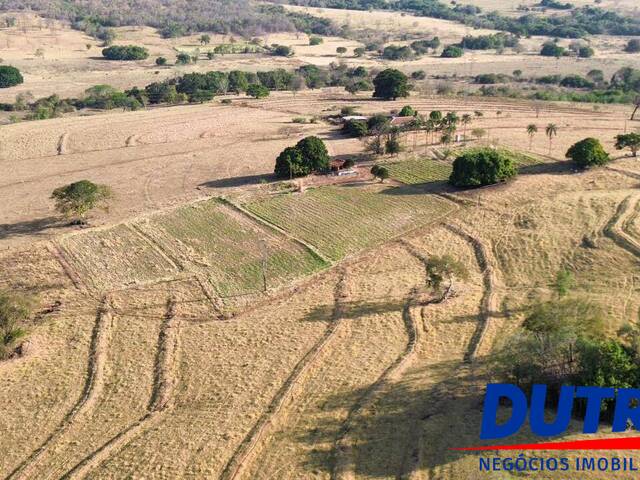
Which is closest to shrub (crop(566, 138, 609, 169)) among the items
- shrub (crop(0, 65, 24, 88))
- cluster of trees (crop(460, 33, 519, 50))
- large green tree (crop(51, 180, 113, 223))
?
large green tree (crop(51, 180, 113, 223))

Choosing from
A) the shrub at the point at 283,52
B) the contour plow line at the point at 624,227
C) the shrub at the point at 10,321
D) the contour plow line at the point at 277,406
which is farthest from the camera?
the shrub at the point at 283,52

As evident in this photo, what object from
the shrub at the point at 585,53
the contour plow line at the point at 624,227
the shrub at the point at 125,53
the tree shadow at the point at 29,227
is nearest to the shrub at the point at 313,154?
the tree shadow at the point at 29,227

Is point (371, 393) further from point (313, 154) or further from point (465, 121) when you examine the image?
point (465, 121)

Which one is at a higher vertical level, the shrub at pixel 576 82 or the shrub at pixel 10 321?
the shrub at pixel 576 82

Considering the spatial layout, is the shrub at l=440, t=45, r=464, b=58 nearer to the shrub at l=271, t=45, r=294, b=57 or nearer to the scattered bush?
the shrub at l=271, t=45, r=294, b=57

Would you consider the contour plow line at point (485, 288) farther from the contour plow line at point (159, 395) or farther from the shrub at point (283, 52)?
the shrub at point (283, 52)

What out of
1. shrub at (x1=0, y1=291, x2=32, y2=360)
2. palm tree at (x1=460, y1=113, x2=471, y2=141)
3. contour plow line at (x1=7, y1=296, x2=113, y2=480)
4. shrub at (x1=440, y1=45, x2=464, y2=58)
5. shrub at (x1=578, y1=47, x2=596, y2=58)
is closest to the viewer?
contour plow line at (x1=7, y1=296, x2=113, y2=480)

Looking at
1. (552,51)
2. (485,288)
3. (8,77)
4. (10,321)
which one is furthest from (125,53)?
(485,288)

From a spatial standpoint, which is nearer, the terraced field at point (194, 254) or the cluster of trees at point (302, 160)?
the terraced field at point (194, 254)

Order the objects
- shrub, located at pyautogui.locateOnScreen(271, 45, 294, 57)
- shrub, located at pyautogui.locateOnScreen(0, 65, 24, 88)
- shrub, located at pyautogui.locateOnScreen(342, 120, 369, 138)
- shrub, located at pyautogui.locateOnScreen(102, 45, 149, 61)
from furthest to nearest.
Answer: shrub, located at pyautogui.locateOnScreen(271, 45, 294, 57) → shrub, located at pyautogui.locateOnScreen(102, 45, 149, 61) → shrub, located at pyautogui.locateOnScreen(0, 65, 24, 88) → shrub, located at pyautogui.locateOnScreen(342, 120, 369, 138)
